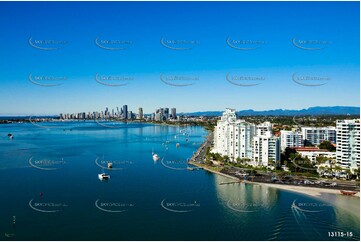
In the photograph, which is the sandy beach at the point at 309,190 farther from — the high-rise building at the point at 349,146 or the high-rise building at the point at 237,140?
the high-rise building at the point at 237,140

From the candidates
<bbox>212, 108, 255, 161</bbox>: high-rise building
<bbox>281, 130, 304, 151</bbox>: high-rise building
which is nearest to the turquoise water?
<bbox>212, 108, 255, 161</bbox>: high-rise building

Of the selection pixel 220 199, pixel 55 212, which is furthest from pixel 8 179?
pixel 220 199

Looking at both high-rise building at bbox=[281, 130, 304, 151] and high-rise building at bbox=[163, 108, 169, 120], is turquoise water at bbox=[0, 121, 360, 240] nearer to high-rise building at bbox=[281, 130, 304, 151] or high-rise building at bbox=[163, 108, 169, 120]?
high-rise building at bbox=[281, 130, 304, 151]

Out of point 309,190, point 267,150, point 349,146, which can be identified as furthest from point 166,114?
point 309,190

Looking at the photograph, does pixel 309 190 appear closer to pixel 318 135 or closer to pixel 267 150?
pixel 267 150

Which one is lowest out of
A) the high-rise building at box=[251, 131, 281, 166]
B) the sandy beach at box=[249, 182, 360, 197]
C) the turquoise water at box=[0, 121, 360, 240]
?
the turquoise water at box=[0, 121, 360, 240]

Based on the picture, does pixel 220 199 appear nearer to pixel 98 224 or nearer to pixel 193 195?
pixel 193 195
